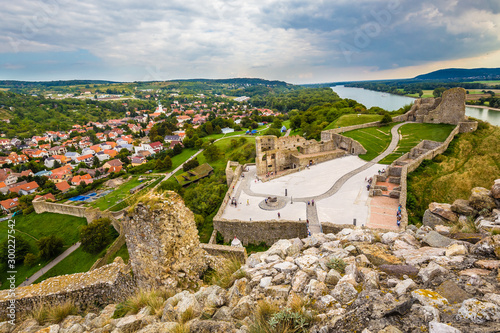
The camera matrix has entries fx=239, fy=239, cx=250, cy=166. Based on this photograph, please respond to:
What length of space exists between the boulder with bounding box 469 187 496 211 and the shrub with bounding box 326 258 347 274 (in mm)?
4945

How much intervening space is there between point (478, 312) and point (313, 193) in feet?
57.7

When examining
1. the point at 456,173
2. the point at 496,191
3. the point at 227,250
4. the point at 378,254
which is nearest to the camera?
the point at 378,254

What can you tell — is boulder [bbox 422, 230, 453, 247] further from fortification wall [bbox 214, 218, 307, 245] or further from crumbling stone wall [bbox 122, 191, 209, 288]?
fortification wall [bbox 214, 218, 307, 245]

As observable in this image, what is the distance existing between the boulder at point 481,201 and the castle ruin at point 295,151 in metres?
19.4

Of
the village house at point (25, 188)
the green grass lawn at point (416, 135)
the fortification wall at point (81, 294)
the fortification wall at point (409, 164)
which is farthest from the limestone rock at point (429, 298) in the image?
the village house at point (25, 188)

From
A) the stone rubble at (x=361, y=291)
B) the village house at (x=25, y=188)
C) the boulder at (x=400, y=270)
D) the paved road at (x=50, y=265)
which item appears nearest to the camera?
the stone rubble at (x=361, y=291)

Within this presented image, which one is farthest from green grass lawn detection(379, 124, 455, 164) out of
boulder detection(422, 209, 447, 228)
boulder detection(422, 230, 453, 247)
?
boulder detection(422, 230, 453, 247)

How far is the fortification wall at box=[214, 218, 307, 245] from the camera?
1473 centimetres

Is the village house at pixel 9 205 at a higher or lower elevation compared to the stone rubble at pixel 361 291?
lower

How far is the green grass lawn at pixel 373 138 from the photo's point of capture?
90.2ft

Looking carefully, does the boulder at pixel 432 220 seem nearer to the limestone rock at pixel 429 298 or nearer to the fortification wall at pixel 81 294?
the limestone rock at pixel 429 298

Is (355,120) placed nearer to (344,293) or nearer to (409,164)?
(409,164)

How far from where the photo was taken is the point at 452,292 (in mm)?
2889

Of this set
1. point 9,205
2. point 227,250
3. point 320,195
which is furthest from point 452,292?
point 9,205
